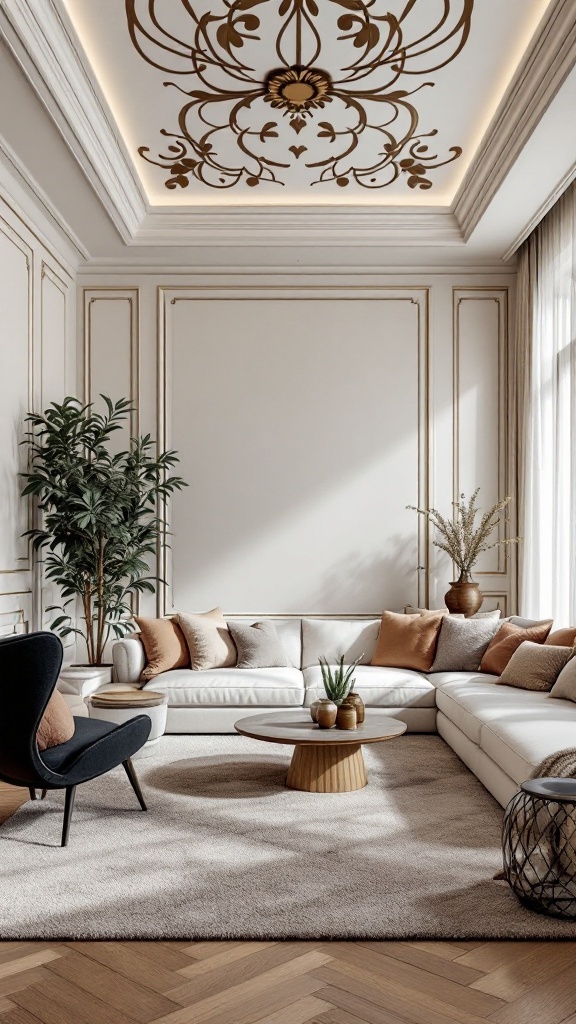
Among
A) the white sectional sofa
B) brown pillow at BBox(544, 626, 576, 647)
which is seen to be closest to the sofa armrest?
the white sectional sofa

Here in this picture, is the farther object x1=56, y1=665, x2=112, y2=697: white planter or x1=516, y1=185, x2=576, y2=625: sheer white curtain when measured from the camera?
x1=516, y1=185, x2=576, y2=625: sheer white curtain

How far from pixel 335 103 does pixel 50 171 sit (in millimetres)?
1573

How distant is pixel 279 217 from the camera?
5730 mm

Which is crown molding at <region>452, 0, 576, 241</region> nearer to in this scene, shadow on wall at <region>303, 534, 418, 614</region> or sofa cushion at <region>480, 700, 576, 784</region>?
shadow on wall at <region>303, 534, 418, 614</region>

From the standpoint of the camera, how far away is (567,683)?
413 centimetres

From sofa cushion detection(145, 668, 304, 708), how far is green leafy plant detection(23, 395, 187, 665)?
2.54ft

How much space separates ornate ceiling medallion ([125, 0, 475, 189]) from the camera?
149 inches

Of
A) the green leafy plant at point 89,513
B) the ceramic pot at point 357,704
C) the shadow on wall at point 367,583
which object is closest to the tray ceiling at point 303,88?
the green leafy plant at point 89,513

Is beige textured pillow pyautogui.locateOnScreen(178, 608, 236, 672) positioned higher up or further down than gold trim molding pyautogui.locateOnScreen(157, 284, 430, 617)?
further down

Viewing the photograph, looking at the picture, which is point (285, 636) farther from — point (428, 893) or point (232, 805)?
point (428, 893)

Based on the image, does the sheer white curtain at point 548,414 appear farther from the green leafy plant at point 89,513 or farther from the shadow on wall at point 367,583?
the green leafy plant at point 89,513

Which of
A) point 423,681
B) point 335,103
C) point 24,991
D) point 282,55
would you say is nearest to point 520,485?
point 423,681

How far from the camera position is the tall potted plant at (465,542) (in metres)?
5.86

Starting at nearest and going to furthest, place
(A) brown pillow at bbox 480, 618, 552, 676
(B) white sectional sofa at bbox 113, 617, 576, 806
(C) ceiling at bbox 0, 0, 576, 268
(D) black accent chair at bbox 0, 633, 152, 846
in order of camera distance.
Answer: (D) black accent chair at bbox 0, 633, 152, 846 → (C) ceiling at bbox 0, 0, 576, 268 → (B) white sectional sofa at bbox 113, 617, 576, 806 → (A) brown pillow at bbox 480, 618, 552, 676
